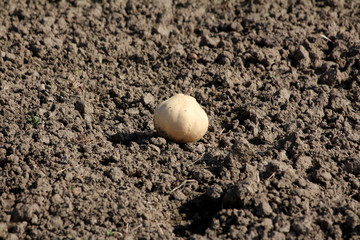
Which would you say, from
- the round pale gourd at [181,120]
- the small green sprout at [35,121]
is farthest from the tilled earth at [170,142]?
the round pale gourd at [181,120]

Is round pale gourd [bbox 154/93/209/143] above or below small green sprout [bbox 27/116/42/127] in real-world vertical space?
above

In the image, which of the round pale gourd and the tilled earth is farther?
the round pale gourd

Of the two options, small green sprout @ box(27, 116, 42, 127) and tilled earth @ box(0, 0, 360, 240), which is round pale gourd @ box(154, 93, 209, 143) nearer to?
tilled earth @ box(0, 0, 360, 240)

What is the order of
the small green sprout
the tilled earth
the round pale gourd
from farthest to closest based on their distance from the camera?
the small green sprout, the round pale gourd, the tilled earth

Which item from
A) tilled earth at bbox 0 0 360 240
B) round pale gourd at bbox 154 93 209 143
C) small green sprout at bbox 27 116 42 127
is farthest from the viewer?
small green sprout at bbox 27 116 42 127

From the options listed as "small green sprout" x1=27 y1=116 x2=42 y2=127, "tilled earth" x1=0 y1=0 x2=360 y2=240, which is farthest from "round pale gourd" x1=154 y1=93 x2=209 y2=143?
"small green sprout" x1=27 y1=116 x2=42 y2=127

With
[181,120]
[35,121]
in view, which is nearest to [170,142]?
[181,120]

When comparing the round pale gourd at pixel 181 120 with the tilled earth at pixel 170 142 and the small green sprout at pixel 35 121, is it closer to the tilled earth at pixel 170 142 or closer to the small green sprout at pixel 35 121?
the tilled earth at pixel 170 142
